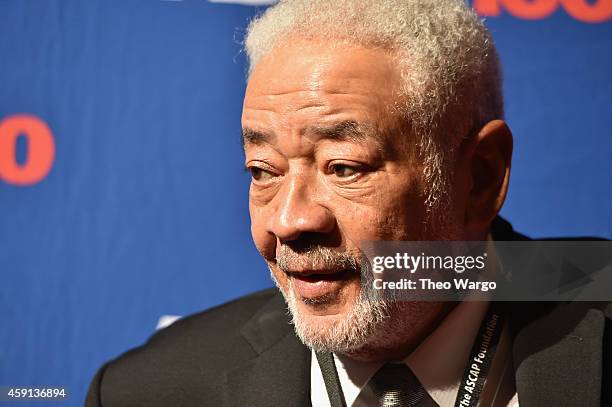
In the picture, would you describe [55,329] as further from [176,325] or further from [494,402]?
[494,402]

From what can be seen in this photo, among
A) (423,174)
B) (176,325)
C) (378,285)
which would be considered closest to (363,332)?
(378,285)

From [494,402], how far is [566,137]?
60cm

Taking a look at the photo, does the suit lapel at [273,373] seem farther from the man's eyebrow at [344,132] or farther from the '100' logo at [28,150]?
the '100' logo at [28,150]

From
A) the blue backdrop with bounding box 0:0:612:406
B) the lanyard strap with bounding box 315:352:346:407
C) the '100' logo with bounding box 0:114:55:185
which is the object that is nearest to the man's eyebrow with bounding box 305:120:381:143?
the lanyard strap with bounding box 315:352:346:407

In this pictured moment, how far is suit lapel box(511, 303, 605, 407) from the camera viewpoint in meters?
1.20

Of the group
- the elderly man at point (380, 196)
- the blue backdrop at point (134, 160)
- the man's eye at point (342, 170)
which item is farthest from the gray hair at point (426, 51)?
the blue backdrop at point (134, 160)

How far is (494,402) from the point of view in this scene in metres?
1.27

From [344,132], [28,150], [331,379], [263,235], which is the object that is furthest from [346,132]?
[28,150]

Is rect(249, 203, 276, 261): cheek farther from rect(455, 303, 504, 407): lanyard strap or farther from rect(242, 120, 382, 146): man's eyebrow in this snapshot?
rect(455, 303, 504, 407): lanyard strap

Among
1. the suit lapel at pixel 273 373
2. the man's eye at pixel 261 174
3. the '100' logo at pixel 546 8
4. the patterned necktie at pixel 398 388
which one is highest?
the '100' logo at pixel 546 8

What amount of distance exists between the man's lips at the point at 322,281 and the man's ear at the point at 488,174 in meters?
0.24

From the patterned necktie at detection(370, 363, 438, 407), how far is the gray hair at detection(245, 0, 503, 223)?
29 cm

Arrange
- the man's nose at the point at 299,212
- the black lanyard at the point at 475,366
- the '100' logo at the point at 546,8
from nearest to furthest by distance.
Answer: the man's nose at the point at 299,212 < the black lanyard at the point at 475,366 < the '100' logo at the point at 546,8

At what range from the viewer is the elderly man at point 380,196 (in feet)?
3.77
